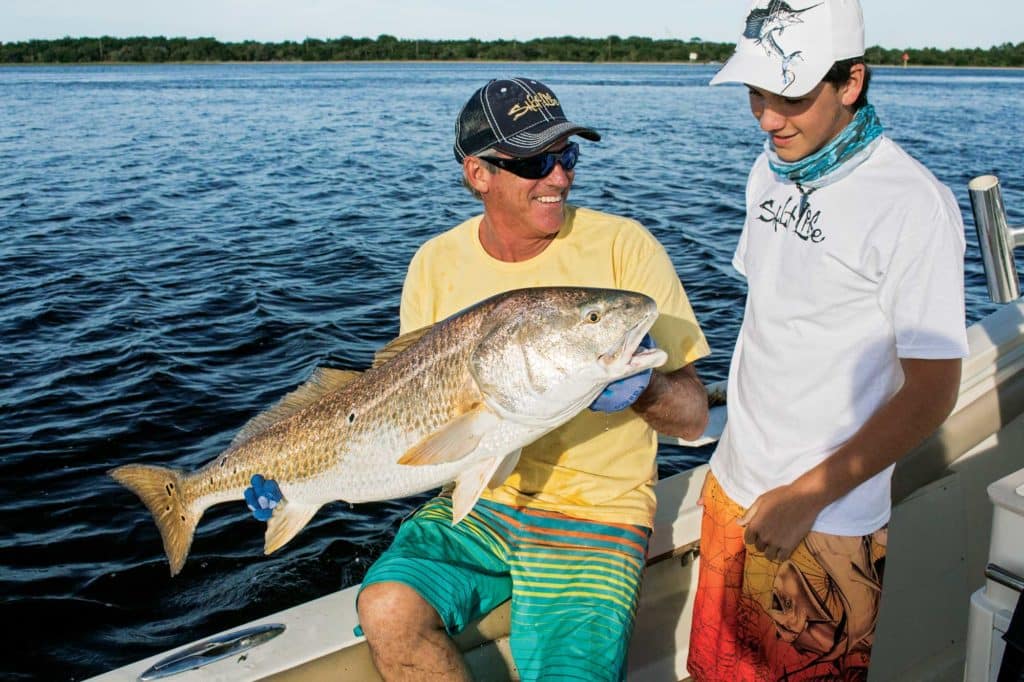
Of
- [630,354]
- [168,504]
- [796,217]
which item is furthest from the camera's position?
[168,504]

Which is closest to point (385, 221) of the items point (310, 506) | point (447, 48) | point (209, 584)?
point (209, 584)

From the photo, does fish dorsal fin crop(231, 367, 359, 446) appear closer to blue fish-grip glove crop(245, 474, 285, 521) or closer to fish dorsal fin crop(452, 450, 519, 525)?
blue fish-grip glove crop(245, 474, 285, 521)

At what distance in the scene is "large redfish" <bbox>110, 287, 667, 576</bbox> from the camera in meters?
2.70

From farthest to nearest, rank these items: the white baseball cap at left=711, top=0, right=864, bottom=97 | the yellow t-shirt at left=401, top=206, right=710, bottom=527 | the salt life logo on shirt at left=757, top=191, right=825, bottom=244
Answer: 1. the yellow t-shirt at left=401, top=206, right=710, bottom=527
2. the salt life logo on shirt at left=757, top=191, right=825, bottom=244
3. the white baseball cap at left=711, top=0, right=864, bottom=97

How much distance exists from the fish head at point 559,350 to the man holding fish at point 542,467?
85 millimetres

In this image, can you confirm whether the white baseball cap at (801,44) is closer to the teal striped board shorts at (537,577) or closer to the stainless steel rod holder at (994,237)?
the stainless steel rod holder at (994,237)

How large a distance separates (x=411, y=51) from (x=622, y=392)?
11798 cm

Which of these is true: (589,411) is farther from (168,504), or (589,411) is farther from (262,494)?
(168,504)

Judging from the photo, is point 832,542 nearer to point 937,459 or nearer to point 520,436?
point 520,436

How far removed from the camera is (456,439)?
2.78 metres

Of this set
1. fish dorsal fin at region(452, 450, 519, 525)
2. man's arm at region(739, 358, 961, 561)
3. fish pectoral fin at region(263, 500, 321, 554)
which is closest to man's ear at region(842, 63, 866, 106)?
man's arm at region(739, 358, 961, 561)

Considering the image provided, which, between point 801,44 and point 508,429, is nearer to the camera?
point 801,44

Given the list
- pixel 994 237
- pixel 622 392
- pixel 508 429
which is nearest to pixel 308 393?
pixel 508 429

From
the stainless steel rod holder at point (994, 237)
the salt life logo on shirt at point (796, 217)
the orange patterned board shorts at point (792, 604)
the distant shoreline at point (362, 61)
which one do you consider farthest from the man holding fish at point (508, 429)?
the distant shoreline at point (362, 61)
